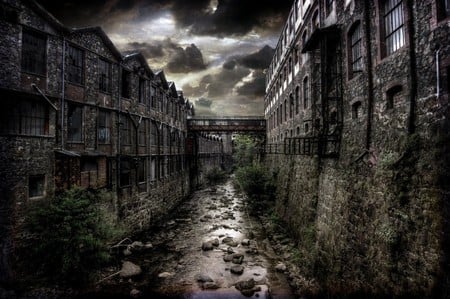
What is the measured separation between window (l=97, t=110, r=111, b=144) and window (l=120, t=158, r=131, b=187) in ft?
6.22

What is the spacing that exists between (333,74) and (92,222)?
1235cm

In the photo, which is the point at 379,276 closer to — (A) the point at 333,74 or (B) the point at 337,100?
(B) the point at 337,100

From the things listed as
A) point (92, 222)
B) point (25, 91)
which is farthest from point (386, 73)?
point (25, 91)

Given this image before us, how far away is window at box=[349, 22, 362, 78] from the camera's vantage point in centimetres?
880

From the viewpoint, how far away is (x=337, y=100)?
9898mm

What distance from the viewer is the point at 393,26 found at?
22.8 feet

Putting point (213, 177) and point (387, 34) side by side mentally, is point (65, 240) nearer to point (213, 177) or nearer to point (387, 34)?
point (387, 34)

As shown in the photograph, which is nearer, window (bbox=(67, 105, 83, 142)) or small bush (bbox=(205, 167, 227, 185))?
window (bbox=(67, 105, 83, 142))

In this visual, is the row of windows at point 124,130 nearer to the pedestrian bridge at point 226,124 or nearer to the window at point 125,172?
the window at point 125,172

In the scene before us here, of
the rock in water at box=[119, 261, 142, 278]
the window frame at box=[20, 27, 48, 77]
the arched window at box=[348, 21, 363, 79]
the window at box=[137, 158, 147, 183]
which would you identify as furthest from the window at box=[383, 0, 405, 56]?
the window at box=[137, 158, 147, 183]

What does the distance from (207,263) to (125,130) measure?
966 cm

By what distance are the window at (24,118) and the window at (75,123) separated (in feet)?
3.73

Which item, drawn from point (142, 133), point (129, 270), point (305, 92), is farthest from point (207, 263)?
point (305, 92)

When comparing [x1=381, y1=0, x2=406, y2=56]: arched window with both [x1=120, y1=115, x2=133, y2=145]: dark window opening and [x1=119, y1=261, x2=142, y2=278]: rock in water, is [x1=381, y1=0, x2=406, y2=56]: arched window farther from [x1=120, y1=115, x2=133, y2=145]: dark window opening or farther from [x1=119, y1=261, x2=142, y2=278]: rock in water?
[x1=120, y1=115, x2=133, y2=145]: dark window opening
